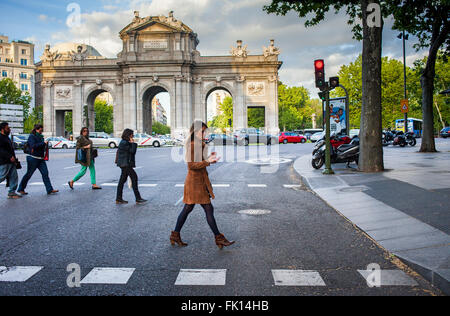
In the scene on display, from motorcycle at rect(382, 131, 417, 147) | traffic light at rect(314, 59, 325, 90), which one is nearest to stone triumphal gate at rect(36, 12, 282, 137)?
motorcycle at rect(382, 131, 417, 147)

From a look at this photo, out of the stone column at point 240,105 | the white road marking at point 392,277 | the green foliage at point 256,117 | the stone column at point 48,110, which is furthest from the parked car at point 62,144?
the white road marking at point 392,277

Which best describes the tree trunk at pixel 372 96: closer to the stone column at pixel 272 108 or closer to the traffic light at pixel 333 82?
the traffic light at pixel 333 82

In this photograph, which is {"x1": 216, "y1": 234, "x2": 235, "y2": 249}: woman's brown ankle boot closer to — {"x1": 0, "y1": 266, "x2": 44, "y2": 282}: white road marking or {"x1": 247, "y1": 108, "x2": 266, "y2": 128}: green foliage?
{"x1": 0, "y1": 266, "x2": 44, "y2": 282}: white road marking

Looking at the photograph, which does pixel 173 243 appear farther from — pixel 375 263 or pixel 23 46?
pixel 23 46

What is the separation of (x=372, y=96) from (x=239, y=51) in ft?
150

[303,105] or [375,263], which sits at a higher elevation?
[303,105]

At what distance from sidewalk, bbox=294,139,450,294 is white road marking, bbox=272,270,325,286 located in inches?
45.8

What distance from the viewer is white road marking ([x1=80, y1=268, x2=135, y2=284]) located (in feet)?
13.7

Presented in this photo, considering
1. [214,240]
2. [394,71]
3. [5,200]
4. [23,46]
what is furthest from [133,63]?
[23,46]

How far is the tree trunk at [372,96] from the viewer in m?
13.3

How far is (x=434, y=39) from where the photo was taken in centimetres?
2128

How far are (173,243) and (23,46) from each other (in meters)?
123

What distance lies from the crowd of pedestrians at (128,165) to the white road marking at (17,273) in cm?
179

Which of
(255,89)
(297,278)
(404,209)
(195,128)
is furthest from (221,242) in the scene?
(255,89)
